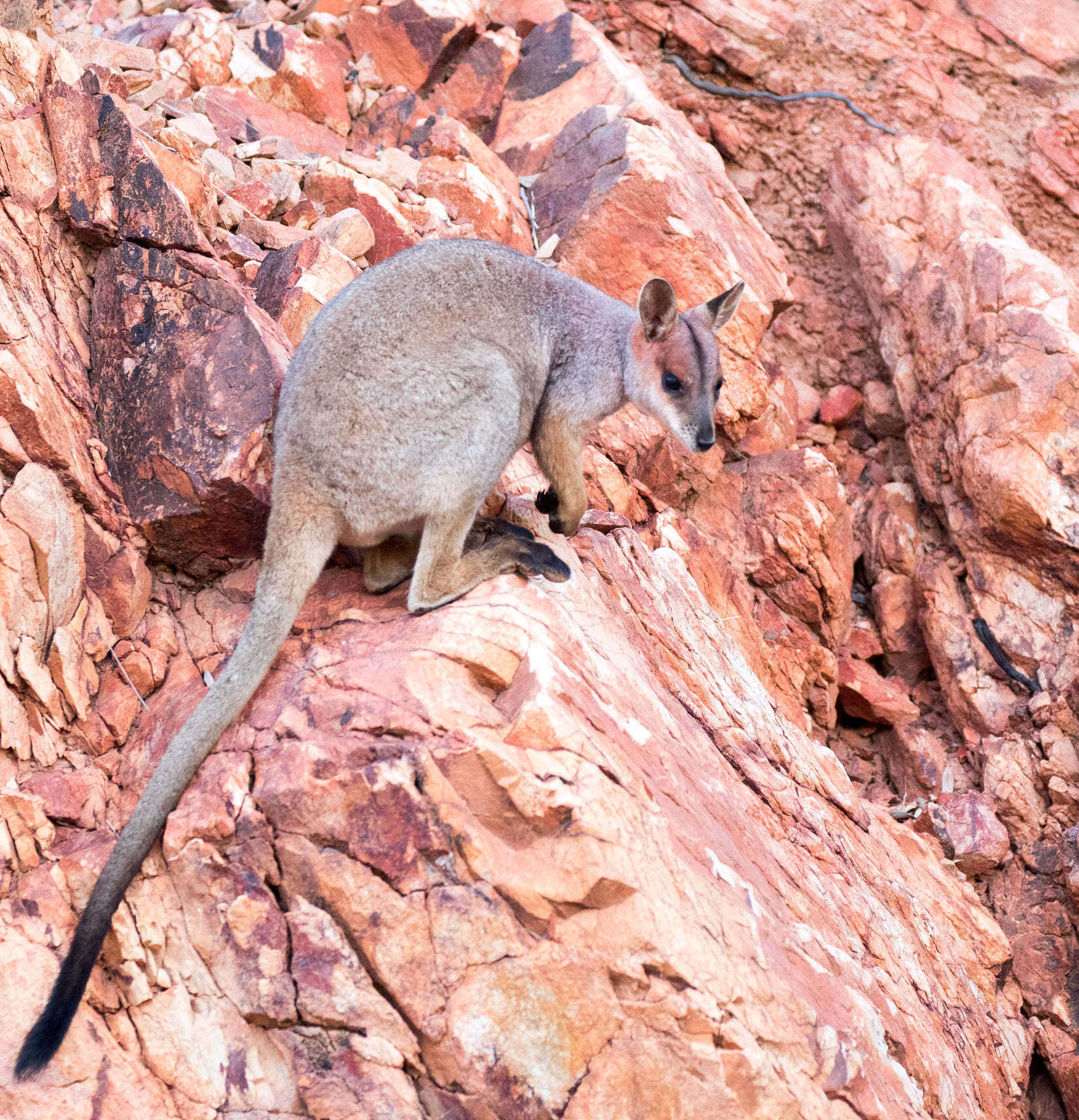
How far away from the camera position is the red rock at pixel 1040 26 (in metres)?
10.7

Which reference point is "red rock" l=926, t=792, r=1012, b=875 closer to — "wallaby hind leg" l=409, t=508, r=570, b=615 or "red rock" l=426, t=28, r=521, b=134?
"wallaby hind leg" l=409, t=508, r=570, b=615

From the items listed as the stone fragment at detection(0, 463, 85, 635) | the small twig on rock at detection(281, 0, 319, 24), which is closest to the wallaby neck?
the stone fragment at detection(0, 463, 85, 635)

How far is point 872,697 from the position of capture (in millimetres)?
7594

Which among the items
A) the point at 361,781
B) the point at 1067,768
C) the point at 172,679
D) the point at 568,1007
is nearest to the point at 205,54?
the point at 172,679

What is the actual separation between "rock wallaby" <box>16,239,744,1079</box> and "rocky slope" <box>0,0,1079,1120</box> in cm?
20

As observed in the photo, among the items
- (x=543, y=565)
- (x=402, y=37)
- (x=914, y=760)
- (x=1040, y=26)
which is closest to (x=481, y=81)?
(x=402, y=37)

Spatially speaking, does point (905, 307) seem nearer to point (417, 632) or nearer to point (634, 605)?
point (634, 605)

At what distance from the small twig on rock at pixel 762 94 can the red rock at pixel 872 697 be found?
620 cm

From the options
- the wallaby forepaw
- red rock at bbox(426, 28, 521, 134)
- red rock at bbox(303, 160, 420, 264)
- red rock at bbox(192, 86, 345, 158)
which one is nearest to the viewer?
the wallaby forepaw

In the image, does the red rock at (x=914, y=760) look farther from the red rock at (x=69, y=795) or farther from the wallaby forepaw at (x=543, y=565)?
the red rock at (x=69, y=795)

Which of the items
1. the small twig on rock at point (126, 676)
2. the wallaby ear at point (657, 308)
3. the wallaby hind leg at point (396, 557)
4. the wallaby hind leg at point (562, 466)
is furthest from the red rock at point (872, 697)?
the small twig on rock at point (126, 676)

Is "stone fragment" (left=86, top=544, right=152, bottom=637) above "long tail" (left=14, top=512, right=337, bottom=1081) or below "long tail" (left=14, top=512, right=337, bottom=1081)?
below

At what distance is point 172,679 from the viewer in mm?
4328

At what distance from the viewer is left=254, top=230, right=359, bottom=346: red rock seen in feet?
18.2
